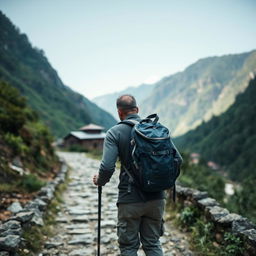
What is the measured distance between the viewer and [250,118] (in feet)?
388

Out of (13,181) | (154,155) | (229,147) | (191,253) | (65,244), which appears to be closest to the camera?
(154,155)

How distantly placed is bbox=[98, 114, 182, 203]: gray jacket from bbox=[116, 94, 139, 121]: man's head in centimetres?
24

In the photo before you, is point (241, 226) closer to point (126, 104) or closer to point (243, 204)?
point (126, 104)

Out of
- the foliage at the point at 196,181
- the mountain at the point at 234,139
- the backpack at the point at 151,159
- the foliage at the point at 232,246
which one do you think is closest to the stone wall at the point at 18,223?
the backpack at the point at 151,159

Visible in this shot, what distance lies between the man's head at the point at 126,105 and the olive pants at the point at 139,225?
3.80ft

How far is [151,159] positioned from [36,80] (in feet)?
383

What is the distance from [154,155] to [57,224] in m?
3.95

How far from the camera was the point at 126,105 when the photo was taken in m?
3.21

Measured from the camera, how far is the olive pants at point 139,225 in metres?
2.94

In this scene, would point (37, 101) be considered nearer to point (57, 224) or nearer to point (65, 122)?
point (65, 122)

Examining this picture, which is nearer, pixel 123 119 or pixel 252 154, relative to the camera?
pixel 123 119

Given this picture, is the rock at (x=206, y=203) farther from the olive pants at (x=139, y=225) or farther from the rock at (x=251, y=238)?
the olive pants at (x=139, y=225)

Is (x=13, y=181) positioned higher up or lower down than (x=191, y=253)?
higher up

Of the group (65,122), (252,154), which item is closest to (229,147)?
(252,154)
